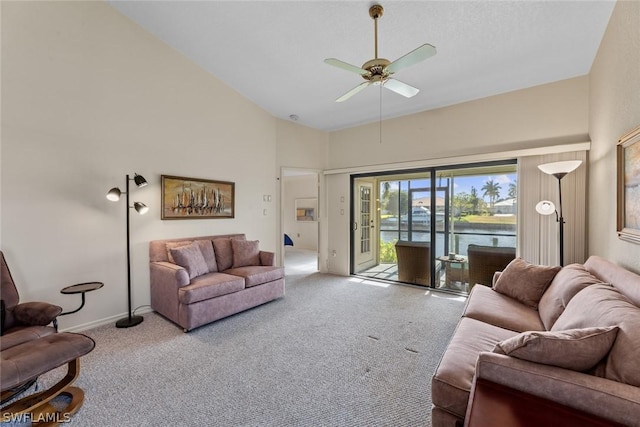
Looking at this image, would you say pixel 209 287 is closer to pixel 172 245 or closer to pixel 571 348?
pixel 172 245

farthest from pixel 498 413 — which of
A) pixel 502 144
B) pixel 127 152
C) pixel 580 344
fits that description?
pixel 127 152

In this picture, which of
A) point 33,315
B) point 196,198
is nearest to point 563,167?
point 196,198

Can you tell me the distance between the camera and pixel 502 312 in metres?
2.18

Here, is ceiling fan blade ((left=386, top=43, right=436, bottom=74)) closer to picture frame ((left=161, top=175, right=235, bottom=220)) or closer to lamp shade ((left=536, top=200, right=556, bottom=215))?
lamp shade ((left=536, top=200, right=556, bottom=215))

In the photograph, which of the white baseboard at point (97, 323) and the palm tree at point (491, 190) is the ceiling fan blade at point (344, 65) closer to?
the palm tree at point (491, 190)

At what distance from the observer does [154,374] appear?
2.12m

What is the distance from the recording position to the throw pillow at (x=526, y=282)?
2420mm

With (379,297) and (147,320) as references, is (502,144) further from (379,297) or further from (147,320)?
(147,320)

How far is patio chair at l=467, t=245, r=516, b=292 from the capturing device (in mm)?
3852

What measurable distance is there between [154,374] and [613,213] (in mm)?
4232

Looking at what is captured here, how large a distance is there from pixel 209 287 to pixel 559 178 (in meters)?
4.21

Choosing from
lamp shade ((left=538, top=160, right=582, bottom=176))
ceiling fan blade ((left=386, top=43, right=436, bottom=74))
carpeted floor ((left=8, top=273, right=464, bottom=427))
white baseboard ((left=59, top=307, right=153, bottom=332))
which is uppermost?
ceiling fan blade ((left=386, top=43, right=436, bottom=74))

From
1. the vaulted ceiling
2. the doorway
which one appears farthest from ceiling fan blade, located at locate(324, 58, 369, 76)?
the doorway

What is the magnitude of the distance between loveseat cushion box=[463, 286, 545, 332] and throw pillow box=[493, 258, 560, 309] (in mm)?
64
